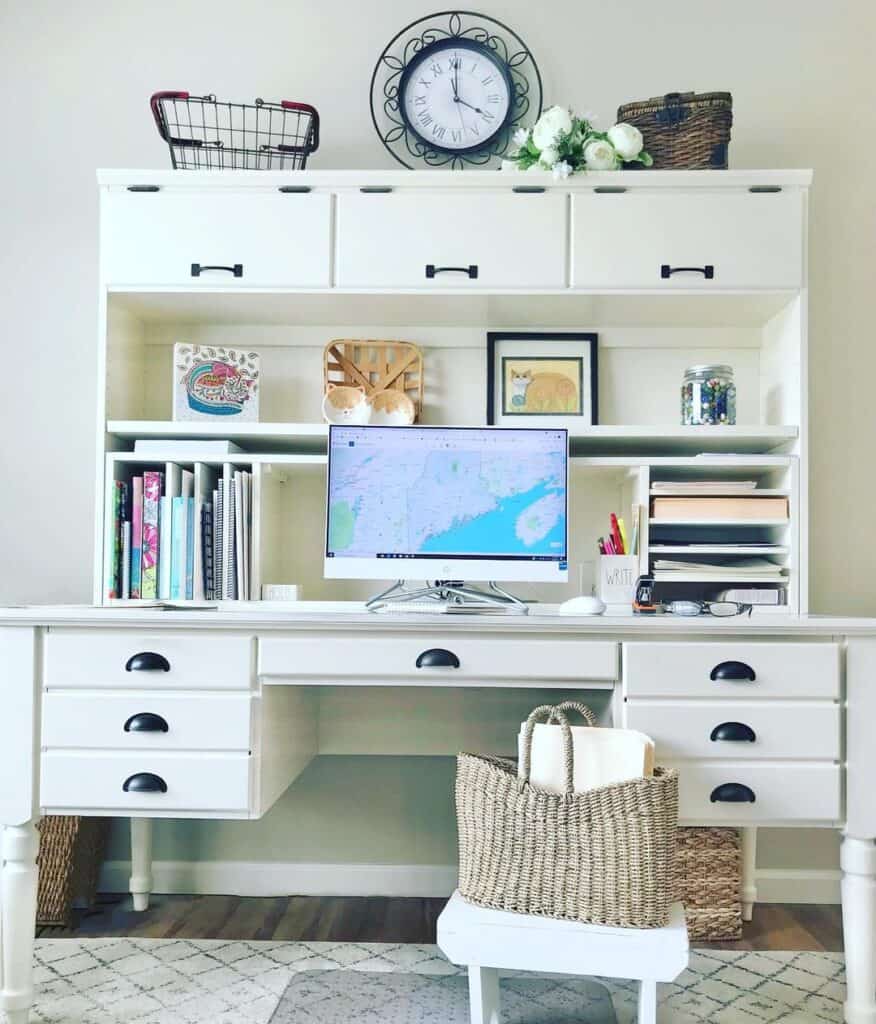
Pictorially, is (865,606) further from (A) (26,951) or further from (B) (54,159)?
(B) (54,159)

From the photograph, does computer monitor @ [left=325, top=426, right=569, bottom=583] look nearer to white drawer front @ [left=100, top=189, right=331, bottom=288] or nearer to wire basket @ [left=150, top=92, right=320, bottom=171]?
white drawer front @ [left=100, top=189, right=331, bottom=288]

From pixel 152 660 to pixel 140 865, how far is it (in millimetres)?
933

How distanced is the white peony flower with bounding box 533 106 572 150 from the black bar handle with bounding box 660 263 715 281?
41 cm

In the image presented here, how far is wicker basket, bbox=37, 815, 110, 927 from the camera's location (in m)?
2.46

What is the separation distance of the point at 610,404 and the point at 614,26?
1.05 metres

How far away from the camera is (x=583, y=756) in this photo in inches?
72.0

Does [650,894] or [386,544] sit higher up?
[386,544]

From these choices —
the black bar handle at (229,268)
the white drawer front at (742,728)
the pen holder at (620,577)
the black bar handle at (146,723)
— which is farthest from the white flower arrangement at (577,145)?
the black bar handle at (146,723)

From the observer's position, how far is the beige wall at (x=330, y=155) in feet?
8.94

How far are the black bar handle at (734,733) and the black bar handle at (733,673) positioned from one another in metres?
0.08

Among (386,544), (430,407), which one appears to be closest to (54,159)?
(430,407)

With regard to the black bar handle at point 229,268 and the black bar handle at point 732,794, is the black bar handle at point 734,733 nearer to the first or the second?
the black bar handle at point 732,794

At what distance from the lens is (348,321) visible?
273 centimetres

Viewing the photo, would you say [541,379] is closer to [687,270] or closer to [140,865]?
[687,270]
